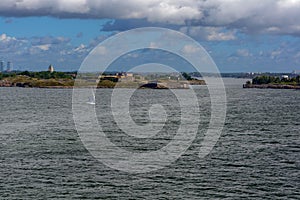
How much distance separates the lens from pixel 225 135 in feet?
171

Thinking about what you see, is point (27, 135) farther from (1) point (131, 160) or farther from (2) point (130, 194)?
(2) point (130, 194)

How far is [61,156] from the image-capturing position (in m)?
39.1

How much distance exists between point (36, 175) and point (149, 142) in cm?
1576

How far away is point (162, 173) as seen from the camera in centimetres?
3412

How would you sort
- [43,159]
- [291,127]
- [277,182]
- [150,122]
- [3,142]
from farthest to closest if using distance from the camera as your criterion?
[150,122] → [291,127] → [3,142] → [43,159] → [277,182]

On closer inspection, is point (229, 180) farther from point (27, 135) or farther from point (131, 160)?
point (27, 135)

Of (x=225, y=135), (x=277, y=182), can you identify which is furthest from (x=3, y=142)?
(x=277, y=182)

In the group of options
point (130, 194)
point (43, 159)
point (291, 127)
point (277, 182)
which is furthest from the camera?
point (291, 127)

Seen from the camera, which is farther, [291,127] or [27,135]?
[291,127]

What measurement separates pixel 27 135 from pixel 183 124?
19971 millimetres

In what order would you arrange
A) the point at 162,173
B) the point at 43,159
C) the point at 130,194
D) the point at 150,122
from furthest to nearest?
the point at 150,122 < the point at 43,159 < the point at 162,173 < the point at 130,194

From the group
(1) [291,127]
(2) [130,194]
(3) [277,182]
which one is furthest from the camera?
(1) [291,127]

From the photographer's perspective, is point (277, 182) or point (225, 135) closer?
point (277, 182)

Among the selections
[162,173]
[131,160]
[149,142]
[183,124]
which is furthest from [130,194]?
[183,124]
